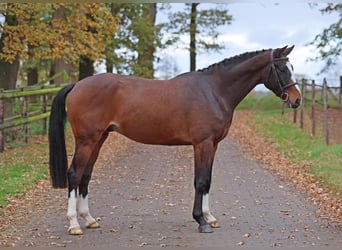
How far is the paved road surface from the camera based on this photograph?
596 cm

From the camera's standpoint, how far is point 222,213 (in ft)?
24.0

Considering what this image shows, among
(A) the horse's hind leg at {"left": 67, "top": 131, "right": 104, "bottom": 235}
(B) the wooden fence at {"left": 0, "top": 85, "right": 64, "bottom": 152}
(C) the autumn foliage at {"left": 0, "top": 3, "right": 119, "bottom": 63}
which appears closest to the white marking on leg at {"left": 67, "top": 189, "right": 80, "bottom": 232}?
(A) the horse's hind leg at {"left": 67, "top": 131, "right": 104, "bottom": 235}

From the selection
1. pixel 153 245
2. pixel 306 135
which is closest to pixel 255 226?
pixel 153 245

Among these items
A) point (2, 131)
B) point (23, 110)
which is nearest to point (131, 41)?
point (23, 110)

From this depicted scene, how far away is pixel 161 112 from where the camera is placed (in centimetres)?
658

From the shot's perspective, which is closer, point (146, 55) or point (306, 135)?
point (306, 135)

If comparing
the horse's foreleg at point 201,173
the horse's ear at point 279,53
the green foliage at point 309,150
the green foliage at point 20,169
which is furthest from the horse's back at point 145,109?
the green foliage at point 309,150

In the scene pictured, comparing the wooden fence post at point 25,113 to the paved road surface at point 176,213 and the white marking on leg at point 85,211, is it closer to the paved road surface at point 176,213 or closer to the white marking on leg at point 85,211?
the paved road surface at point 176,213

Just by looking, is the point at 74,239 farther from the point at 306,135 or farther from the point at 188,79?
the point at 306,135

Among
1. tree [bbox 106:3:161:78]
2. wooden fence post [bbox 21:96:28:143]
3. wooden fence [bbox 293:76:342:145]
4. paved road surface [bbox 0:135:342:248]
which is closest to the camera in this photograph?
paved road surface [bbox 0:135:342:248]

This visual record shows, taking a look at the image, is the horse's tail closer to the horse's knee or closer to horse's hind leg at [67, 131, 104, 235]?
horse's hind leg at [67, 131, 104, 235]

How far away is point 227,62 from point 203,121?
781 millimetres

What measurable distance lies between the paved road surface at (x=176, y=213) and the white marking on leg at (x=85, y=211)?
121 mm

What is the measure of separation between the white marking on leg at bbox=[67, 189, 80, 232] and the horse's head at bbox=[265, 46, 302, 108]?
2365 mm
